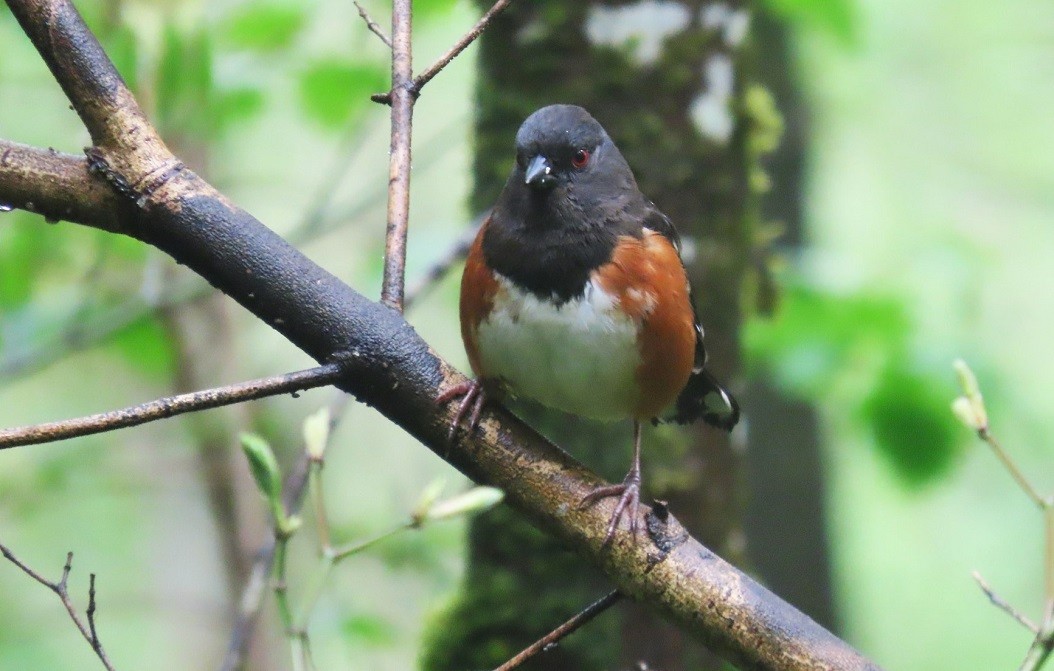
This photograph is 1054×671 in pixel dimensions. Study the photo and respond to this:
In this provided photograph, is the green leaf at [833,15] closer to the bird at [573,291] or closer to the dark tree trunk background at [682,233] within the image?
the dark tree trunk background at [682,233]

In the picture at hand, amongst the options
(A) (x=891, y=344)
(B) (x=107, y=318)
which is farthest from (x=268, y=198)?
(A) (x=891, y=344)

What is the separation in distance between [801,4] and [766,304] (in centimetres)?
100

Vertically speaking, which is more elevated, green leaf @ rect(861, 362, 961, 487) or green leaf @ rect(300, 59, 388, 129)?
green leaf @ rect(300, 59, 388, 129)

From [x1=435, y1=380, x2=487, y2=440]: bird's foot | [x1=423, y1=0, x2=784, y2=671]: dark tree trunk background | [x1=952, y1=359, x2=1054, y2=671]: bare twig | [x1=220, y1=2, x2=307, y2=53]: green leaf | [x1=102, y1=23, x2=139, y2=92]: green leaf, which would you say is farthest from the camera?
[x1=220, y1=2, x2=307, y2=53]: green leaf

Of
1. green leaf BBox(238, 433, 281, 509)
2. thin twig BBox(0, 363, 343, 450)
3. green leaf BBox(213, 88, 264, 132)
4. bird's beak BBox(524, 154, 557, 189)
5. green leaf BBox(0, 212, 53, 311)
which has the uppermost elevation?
thin twig BBox(0, 363, 343, 450)

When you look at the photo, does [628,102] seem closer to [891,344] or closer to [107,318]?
[891,344]

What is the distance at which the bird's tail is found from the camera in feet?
8.77

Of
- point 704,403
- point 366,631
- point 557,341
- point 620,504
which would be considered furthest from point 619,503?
point 366,631

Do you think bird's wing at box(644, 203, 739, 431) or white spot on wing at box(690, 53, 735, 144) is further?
white spot on wing at box(690, 53, 735, 144)

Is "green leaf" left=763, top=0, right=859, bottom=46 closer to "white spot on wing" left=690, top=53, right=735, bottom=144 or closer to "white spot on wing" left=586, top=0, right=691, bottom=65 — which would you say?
"white spot on wing" left=690, top=53, right=735, bottom=144

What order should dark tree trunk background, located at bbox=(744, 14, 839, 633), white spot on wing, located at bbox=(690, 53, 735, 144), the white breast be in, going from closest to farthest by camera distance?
the white breast, white spot on wing, located at bbox=(690, 53, 735, 144), dark tree trunk background, located at bbox=(744, 14, 839, 633)

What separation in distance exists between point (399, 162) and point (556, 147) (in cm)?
77

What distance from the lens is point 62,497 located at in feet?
13.4

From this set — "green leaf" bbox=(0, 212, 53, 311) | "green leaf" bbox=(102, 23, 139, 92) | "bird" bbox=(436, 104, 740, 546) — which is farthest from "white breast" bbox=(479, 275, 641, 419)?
"green leaf" bbox=(0, 212, 53, 311)
